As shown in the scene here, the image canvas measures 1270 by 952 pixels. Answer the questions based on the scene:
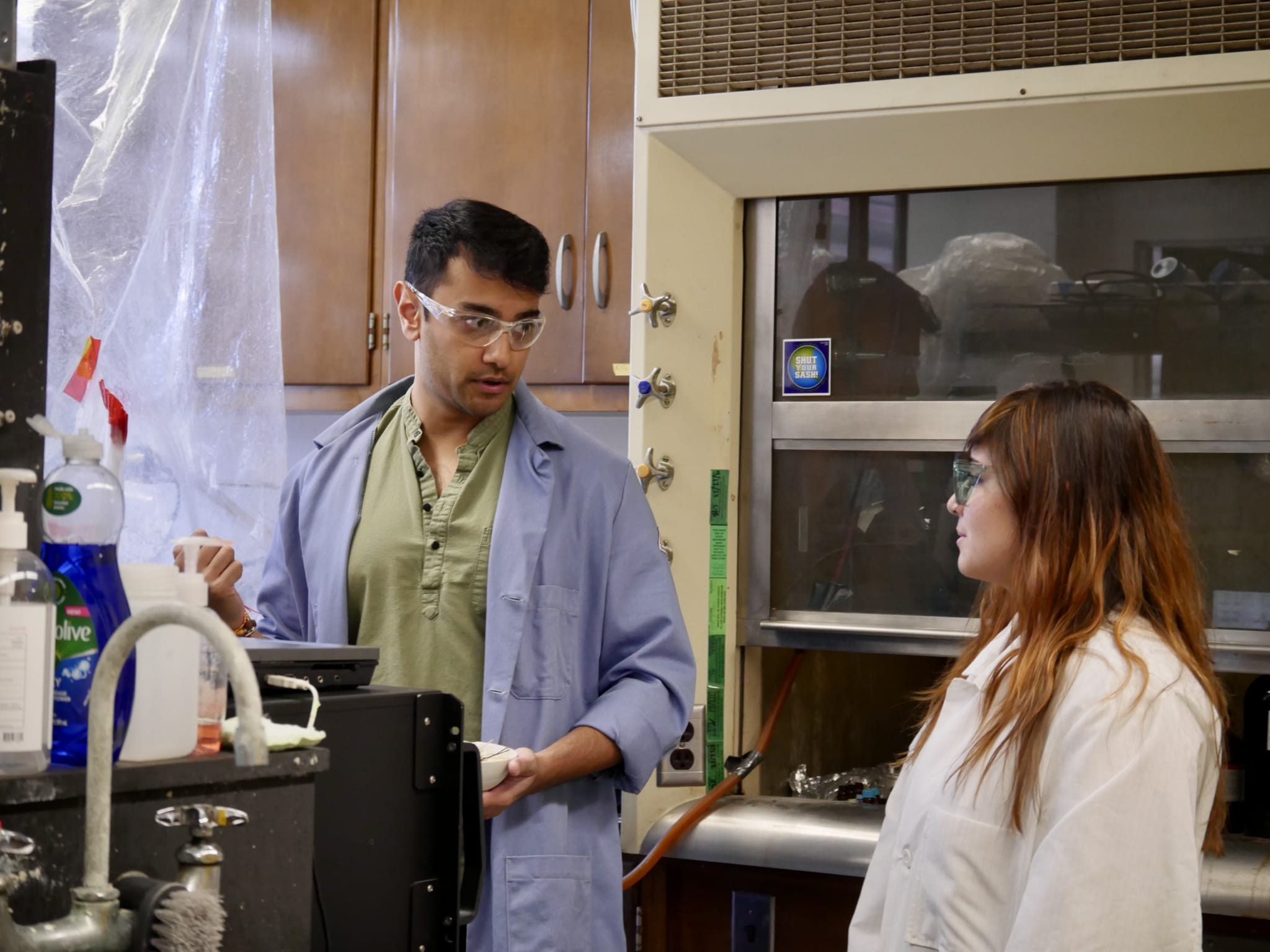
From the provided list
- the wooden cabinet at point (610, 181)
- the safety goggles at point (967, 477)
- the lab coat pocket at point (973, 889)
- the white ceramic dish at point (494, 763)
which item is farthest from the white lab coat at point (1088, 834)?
the wooden cabinet at point (610, 181)

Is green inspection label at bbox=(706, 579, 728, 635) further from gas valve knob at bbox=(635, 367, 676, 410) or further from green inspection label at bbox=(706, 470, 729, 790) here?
gas valve knob at bbox=(635, 367, 676, 410)

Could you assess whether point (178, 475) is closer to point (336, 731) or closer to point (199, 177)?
point (199, 177)

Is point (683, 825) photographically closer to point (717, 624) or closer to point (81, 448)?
point (717, 624)

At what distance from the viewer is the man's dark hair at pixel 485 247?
1.69m

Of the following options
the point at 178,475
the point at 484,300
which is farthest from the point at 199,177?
the point at 484,300

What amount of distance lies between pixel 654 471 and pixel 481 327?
1.56 ft

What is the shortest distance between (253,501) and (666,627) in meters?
0.87

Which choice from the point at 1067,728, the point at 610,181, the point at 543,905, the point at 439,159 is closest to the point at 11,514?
the point at 1067,728

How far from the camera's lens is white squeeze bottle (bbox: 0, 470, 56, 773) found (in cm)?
68

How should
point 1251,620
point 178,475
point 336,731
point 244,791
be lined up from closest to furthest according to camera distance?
point 244,791 < point 336,731 < point 1251,620 < point 178,475

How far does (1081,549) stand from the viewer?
129 cm

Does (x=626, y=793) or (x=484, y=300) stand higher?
(x=484, y=300)

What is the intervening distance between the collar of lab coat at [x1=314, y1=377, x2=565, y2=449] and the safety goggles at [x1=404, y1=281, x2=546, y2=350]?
0.32 ft

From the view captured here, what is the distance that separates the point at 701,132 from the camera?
2.01m
